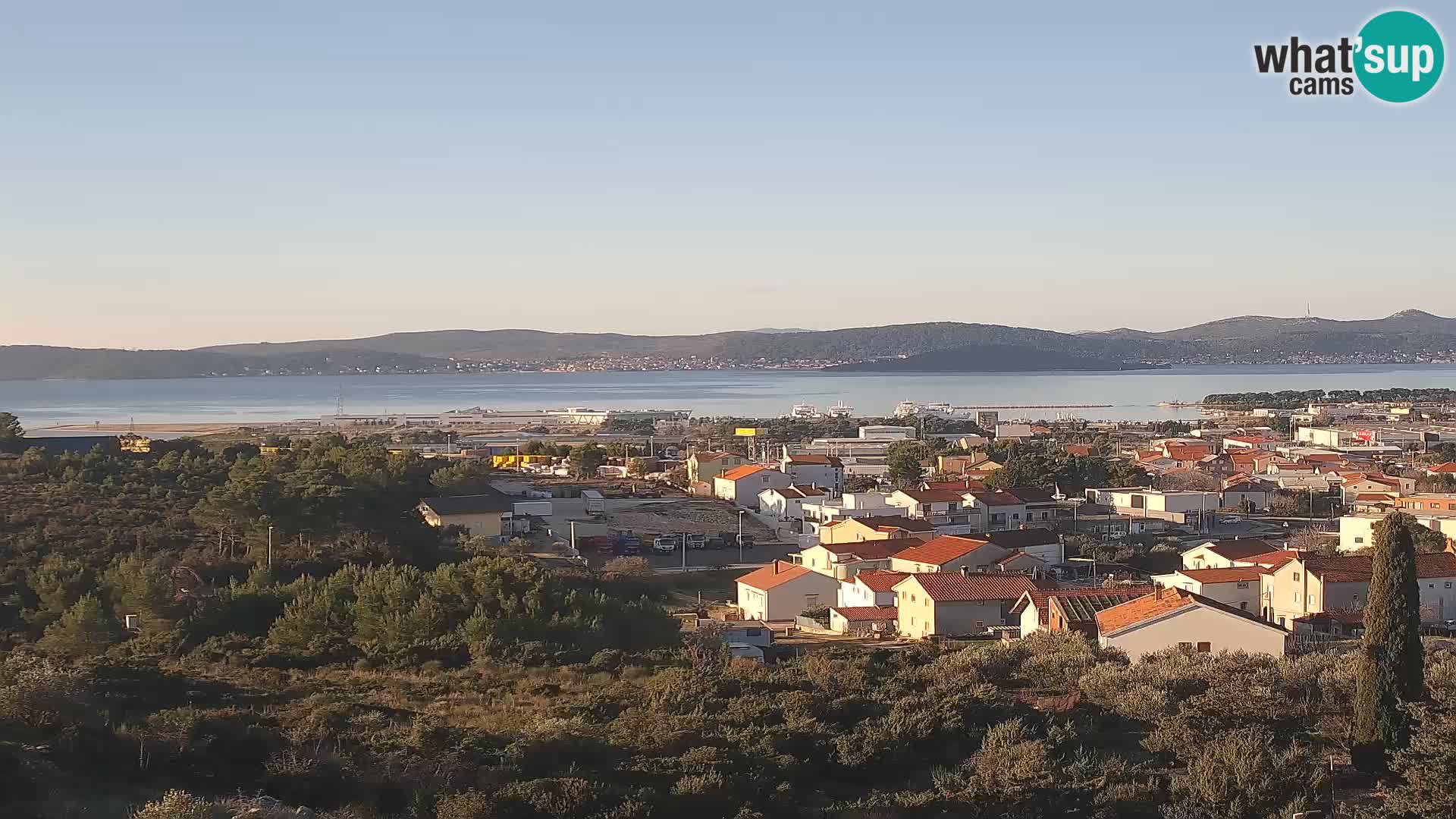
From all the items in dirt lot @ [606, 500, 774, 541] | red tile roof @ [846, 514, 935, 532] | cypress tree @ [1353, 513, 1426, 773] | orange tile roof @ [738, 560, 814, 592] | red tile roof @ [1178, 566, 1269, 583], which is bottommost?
dirt lot @ [606, 500, 774, 541]

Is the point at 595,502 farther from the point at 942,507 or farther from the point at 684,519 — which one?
the point at 942,507

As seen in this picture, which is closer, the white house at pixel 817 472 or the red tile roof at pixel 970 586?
the red tile roof at pixel 970 586

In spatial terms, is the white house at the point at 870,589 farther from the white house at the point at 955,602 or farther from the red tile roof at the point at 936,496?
the red tile roof at the point at 936,496

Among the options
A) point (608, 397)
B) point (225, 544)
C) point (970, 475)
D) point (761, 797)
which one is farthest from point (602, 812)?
point (608, 397)

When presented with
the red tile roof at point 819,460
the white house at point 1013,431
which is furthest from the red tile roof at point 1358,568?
the white house at point 1013,431

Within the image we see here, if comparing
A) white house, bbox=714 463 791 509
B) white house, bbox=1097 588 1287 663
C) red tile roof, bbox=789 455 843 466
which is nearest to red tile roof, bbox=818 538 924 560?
white house, bbox=1097 588 1287 663

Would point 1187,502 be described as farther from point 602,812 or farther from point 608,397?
point 608,397

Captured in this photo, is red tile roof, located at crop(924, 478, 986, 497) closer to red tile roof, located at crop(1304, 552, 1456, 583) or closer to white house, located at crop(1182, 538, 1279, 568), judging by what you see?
white house, located at crop(1182, 538, 1279, 568)
